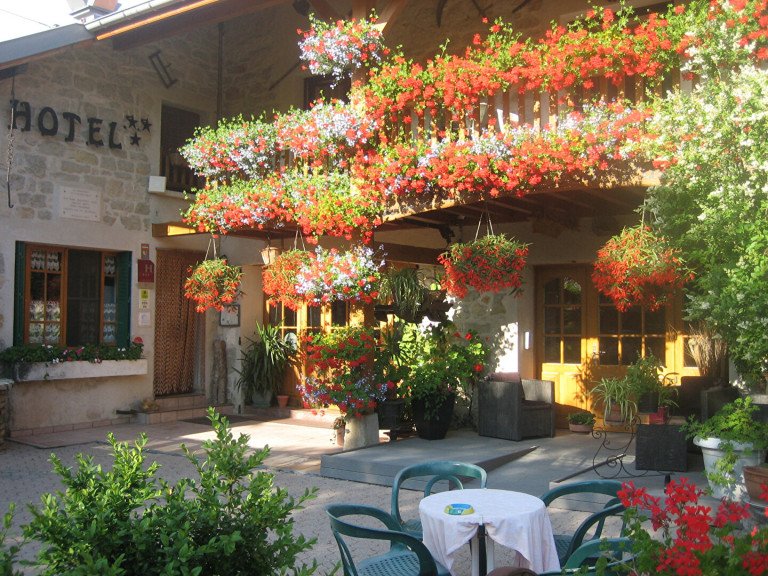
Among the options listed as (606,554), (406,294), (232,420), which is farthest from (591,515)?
(232,420)

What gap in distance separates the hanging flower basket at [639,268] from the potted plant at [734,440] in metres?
1.05

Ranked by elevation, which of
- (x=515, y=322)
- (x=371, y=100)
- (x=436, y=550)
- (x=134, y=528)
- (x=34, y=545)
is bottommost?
(x=34, y=545)

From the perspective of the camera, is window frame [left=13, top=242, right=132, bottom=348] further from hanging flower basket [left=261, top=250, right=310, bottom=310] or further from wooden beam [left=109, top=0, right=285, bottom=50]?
hanging flower basket [left=261, top=250, right=310, bottom=310]

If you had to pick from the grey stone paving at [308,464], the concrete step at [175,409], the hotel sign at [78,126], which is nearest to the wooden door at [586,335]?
the grey stone paving at [308,464]

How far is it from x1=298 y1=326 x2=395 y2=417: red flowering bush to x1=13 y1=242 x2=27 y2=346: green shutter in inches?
157

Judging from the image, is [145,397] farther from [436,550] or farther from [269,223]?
[436,550]

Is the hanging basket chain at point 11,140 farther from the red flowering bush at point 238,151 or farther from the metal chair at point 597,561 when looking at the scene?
the metal chair at point 597,561

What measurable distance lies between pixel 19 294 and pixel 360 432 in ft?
15.3

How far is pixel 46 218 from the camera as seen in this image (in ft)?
30.3

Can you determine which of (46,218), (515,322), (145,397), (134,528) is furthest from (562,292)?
(134,528)

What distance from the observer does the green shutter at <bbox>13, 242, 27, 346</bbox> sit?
891 cm

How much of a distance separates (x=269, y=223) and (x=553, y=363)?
3750 millimetres

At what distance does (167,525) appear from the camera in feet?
7.27

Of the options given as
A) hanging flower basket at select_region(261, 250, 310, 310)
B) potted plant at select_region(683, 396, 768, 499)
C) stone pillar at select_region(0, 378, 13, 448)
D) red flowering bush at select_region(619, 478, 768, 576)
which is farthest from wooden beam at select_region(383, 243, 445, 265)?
red flowering bush at select_region(619, 478, 768, 576)
